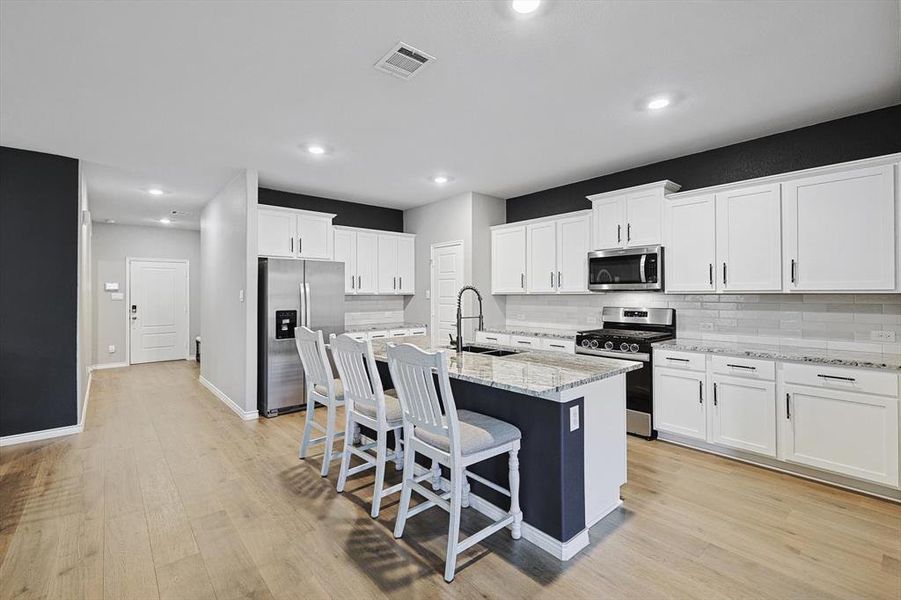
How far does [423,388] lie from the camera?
2131 mm

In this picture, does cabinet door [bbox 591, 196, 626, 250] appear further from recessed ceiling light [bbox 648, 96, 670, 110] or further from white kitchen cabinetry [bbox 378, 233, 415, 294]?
white kitchen cabinetry [bbox 378, 233, 415, 294]

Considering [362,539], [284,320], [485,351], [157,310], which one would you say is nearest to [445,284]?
[284,320]

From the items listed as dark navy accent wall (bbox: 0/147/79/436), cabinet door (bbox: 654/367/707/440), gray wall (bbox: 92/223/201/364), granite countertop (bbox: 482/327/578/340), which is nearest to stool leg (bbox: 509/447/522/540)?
cabinet door (bbox: 654/367/707/440)

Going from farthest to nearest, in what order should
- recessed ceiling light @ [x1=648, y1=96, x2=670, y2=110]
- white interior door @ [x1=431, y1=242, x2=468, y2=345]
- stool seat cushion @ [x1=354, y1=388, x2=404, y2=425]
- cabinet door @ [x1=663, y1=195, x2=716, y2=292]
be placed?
white interior door @ [x1=431, y1=242, x2=468, y2=345]
cabinet door @ [x1=663, y1=195, x2=716, y2=292]
recessed ceiling light @ [x1=648, y1=96, x2=670, y2=110]
stool seat cushion @ [x1=354, y1=388, x2=404, y2=425]

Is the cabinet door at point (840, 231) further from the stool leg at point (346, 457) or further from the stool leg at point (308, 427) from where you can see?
the stool leg at point (308, 427)

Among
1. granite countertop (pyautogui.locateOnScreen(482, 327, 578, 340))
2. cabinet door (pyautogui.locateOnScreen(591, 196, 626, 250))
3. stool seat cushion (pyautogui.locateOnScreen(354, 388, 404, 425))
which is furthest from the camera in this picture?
granite countertop (pyautogui.locateOnScreen(482, 327, 578, 340))

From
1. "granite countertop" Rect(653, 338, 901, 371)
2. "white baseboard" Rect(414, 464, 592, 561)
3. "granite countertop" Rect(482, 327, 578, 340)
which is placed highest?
"granite countertop" Rect(482, 327, 578, 340)

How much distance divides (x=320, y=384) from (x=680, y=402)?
3.05 metres

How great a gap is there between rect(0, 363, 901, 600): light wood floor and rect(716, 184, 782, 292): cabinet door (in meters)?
1.50

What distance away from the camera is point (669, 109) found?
10.3 ft

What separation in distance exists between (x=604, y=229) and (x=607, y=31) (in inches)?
98.8

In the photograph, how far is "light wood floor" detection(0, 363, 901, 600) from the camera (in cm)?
197

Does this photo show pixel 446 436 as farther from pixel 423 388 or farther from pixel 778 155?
pixel 778 155

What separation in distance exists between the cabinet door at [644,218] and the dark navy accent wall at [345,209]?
3.64 m
